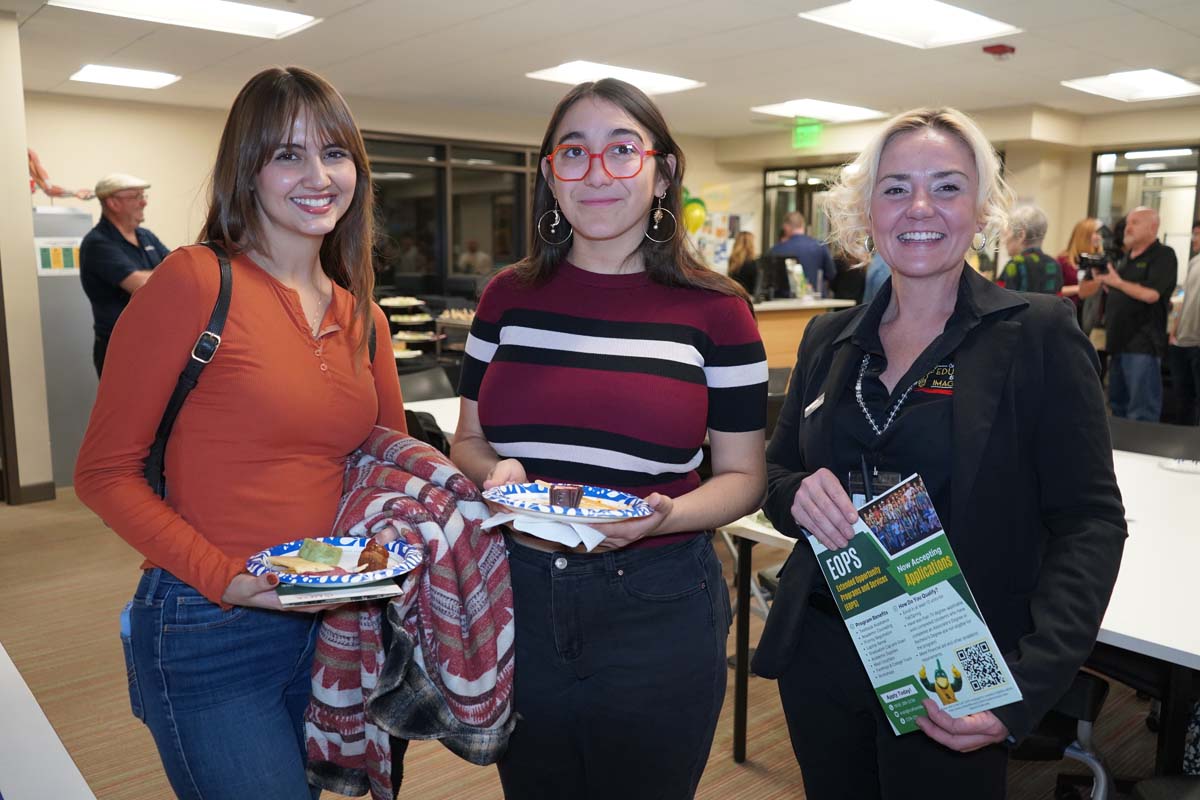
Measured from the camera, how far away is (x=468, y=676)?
4.36 ft

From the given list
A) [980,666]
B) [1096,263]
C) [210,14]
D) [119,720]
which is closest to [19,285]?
[210,14]

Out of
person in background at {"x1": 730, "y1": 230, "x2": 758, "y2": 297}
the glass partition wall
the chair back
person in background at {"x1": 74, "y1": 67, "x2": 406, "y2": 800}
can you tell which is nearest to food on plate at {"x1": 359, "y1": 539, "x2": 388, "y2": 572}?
person in background at {"x1": 74, "y1": 67, "x2": 406, "y2": 800}

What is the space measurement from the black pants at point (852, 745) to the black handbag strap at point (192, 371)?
102 cm

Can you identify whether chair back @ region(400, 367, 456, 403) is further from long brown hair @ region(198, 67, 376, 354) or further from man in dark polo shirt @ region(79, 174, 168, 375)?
long brown hair @ region(198, 67, 376, 354)

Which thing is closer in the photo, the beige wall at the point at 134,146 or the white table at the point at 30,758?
the white table at the point at 30,758

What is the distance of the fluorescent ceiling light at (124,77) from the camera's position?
23.9 feet

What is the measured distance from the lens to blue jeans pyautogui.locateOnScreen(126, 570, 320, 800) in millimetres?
1310

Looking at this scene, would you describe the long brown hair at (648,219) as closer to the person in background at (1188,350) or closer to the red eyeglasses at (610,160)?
the red eyeglasses at (610,160)

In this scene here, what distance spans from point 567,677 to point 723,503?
1.21 ft

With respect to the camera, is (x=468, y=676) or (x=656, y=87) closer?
(x=468, y=676)

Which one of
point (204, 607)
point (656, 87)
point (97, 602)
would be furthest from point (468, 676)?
point (656, 87)

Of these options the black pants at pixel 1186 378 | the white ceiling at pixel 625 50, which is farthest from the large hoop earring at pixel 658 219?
the black pants at pixel 1186 378

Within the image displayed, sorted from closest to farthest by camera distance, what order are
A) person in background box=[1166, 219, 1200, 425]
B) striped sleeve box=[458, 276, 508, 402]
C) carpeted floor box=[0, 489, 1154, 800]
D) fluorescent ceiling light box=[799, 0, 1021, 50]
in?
1. striped sleeve box=[458, 276, 508, 402]
2. carpeted floor box=[0, 489, 1154, 800]
3. fluorescent ceiling light box=[799, 0, 1021, 50]
4. person in background box=[1166, 219, 1200, 425]

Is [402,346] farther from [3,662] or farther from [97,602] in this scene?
[3,662]
